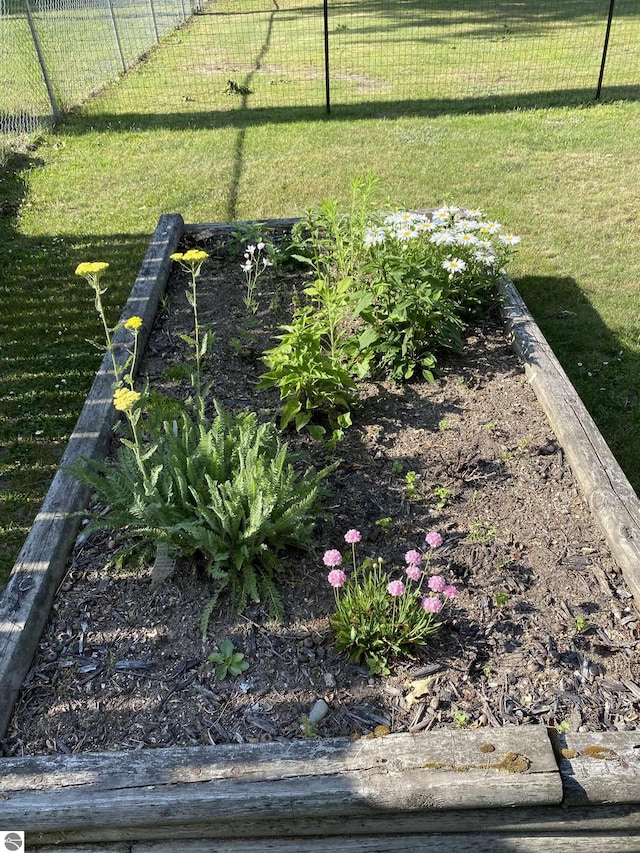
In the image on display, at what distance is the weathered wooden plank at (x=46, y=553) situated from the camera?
2.26 metres

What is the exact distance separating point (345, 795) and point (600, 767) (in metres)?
0.67

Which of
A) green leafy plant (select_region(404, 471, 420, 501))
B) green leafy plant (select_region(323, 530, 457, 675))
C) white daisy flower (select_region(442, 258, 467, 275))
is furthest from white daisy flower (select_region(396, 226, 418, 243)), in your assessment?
green leafy plant (select_region(323, 530, 457, 675))

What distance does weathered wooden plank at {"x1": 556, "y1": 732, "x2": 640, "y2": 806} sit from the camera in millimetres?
1805

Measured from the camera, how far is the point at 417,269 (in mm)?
3586

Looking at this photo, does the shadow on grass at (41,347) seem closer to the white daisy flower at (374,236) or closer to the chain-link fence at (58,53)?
the white daisy flower at (374,236)

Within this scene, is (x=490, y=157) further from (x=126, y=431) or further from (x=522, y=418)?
(x=126, y=431)

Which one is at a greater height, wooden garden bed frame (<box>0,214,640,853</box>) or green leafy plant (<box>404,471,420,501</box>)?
wooden garden bed frame (<box>0,214,640,853</box>)

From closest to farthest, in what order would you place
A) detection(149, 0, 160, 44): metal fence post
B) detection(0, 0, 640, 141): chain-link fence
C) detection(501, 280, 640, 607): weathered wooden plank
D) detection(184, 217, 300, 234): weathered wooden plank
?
detection(501, 280, 640, 607): weathered wooden plank → detection(184, 217, 300, 234): weathered wooden plank → detection(0, 0, 640, 141): chain-link fence → detection(149, 0, 160, 44): metal fence post

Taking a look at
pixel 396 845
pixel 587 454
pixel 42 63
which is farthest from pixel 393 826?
pixel 42 63

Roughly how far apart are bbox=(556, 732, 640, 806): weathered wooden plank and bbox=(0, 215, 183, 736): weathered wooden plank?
5.35ft

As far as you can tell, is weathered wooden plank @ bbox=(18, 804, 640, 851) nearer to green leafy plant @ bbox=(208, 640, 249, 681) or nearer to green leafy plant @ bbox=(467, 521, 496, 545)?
green leafy plant @ bbox=(208, 640, 249, 681)

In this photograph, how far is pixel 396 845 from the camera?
73.9 inches

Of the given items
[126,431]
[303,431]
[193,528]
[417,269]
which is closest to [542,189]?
[417,269]

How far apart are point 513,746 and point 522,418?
1810 mm
